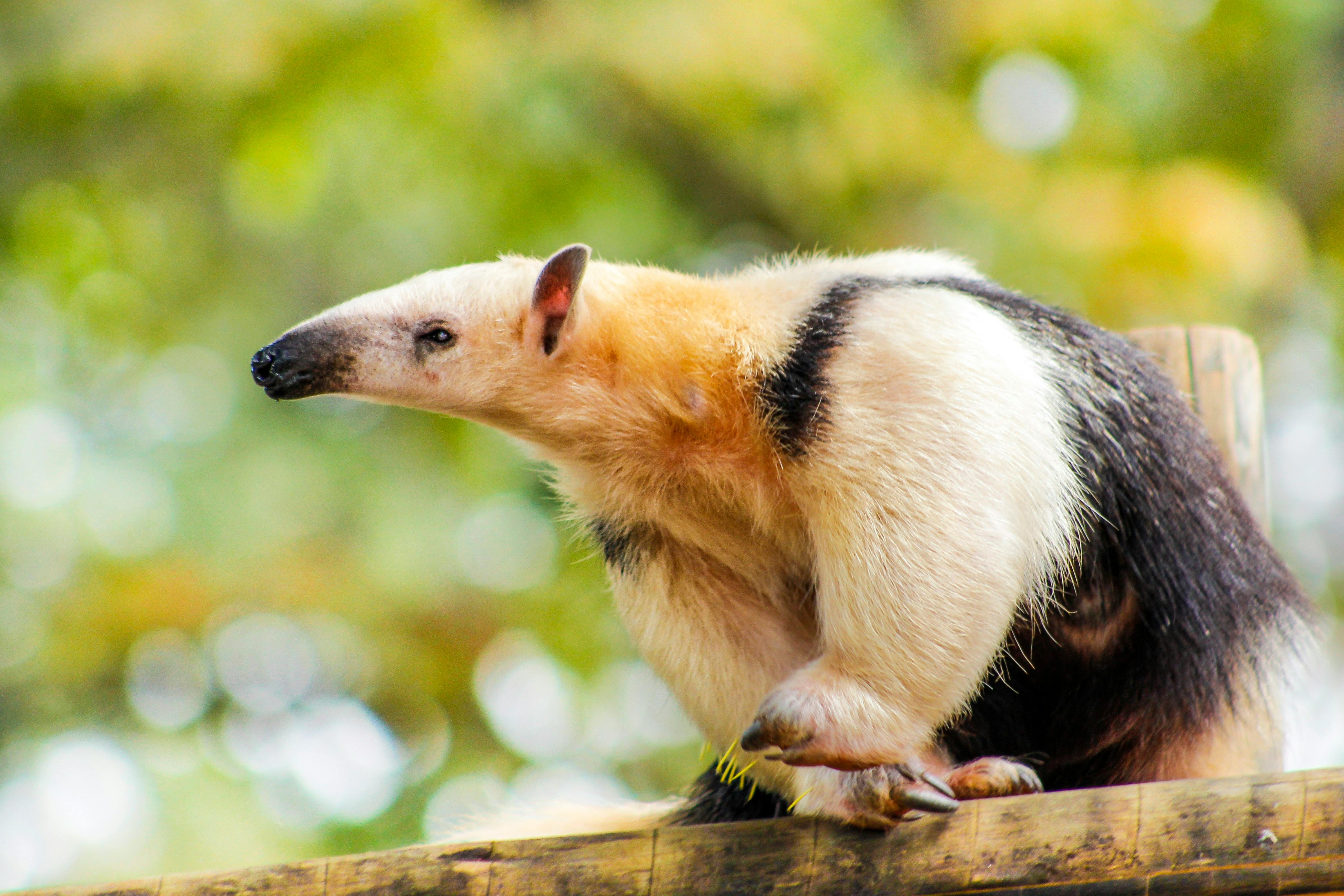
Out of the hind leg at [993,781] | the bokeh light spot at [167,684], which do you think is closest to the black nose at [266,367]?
the hind leg at [993,781]

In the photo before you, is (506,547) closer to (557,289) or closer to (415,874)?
(557,289)

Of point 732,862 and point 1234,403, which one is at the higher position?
point 1234,403

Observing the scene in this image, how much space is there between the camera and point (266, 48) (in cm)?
873

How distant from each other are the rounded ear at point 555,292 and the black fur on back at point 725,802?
1.48 metres

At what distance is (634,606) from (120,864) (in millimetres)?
7210

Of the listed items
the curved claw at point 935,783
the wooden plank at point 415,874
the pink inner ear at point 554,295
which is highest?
the pink inner ear at point 554,295

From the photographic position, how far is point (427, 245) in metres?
11.9

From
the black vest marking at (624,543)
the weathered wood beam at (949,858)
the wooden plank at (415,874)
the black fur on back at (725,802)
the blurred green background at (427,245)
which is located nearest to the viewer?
the weathered wood beam at (949,858)

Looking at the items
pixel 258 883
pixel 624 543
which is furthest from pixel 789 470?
pixel 258 883

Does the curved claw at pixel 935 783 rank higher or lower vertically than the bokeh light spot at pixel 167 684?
lower

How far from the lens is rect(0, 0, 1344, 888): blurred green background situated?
9305mm

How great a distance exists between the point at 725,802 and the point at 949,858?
1.47 m

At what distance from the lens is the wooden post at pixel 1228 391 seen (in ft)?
14.3

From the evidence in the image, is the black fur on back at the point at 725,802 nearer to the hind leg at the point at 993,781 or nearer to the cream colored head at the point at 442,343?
the hind leg at the point at 993,781
